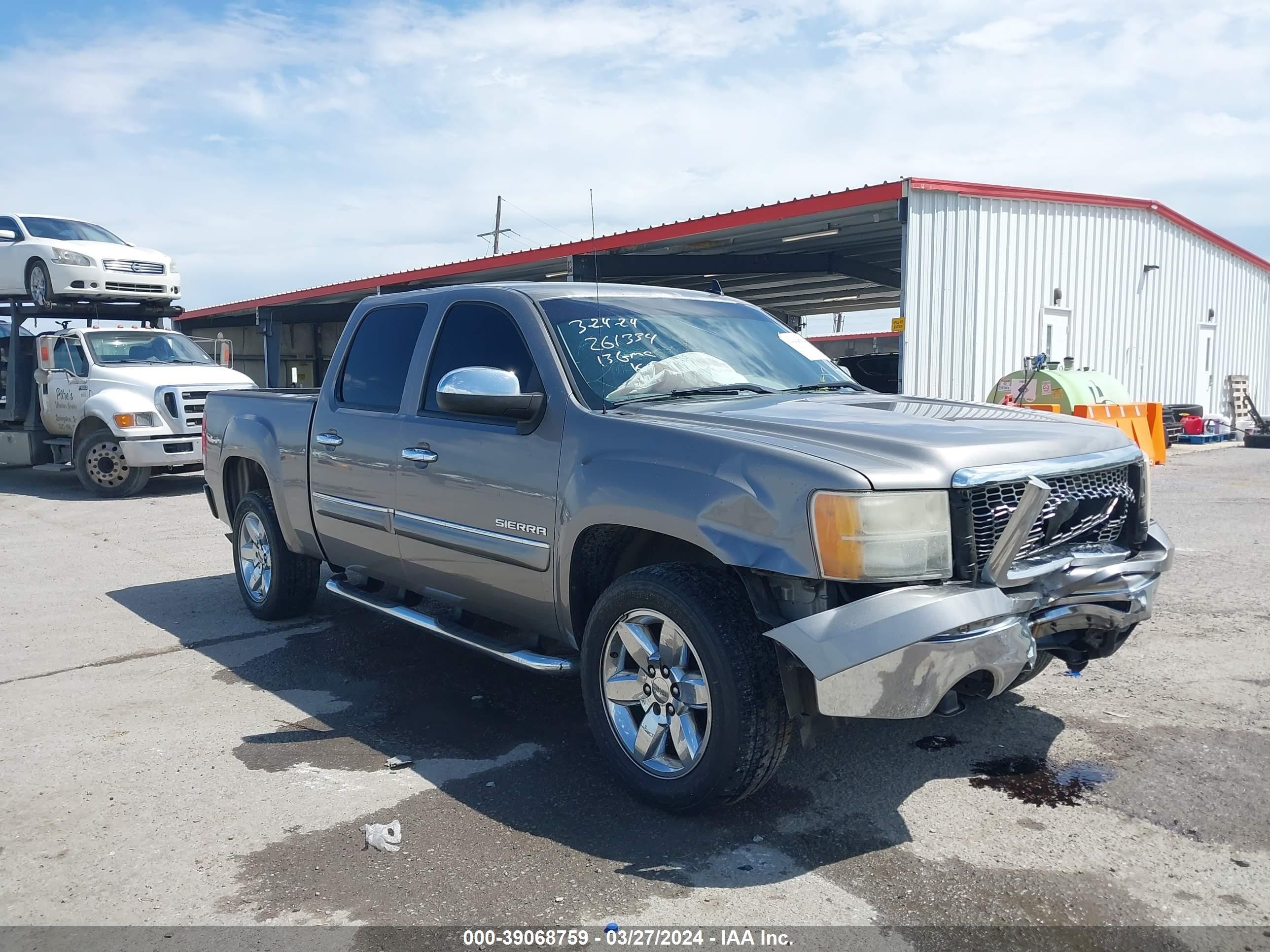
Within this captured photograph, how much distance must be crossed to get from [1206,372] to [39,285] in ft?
76.6

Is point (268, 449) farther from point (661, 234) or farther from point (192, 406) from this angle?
point (661, 234)

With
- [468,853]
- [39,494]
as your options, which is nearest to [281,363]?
[39,494]

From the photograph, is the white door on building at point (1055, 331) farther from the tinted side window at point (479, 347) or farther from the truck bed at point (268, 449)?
the tinted side window at point (479, 347)

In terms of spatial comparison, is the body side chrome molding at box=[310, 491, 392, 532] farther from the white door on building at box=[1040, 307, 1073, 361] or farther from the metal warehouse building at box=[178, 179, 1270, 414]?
the white door on building at box=[1040, 307, 1073, 361]

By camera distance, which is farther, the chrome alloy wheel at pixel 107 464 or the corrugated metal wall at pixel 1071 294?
the corrugated metal wall at pixel 1071 294

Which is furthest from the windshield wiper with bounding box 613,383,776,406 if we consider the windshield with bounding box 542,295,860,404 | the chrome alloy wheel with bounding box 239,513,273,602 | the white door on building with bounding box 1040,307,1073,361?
the white door on building with bounding box 1040,307,1073,361

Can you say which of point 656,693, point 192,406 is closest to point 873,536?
point 656,693

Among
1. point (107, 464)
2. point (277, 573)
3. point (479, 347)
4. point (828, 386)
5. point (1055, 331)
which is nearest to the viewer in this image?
point (479, 347)

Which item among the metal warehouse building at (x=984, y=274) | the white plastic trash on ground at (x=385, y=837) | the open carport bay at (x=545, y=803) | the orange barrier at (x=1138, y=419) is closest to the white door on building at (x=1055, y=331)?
the metal warehouse building at (x=984, y=274)

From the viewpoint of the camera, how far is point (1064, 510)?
11.6 ft

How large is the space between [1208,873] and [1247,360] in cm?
2697

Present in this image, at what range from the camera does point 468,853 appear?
3352 mm

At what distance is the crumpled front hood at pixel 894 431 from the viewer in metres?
3.25

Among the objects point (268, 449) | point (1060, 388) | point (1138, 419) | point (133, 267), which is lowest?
point (1138, 419)
